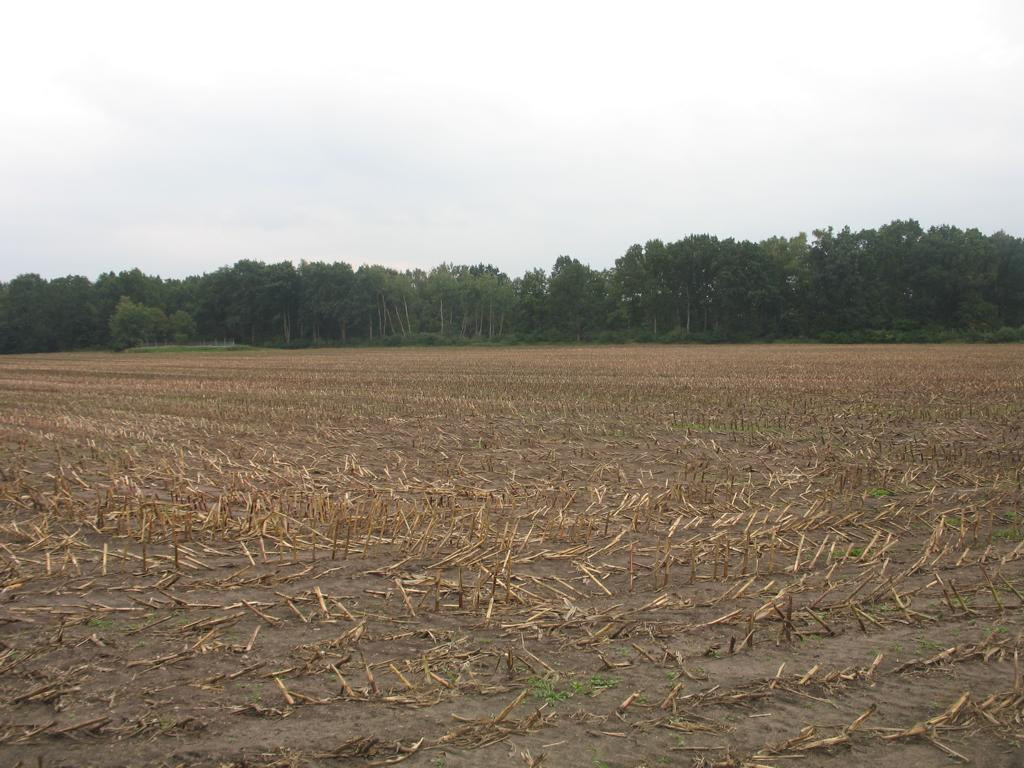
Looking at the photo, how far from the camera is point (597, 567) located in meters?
6.07

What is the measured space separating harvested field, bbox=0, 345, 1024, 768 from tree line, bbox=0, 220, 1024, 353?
68.2 meters

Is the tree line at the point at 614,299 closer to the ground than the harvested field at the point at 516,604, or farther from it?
farther from it

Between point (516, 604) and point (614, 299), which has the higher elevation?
point (614, 299)

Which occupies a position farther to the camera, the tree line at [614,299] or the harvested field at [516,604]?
the tree line at [614,299]

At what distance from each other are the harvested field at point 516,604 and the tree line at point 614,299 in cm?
6825

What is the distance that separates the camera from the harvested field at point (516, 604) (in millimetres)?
3537

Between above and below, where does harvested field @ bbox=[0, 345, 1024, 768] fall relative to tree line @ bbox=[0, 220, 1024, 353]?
below

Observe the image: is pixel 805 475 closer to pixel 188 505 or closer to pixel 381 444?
pixel 381 444

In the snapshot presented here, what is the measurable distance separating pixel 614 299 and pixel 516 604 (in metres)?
89.4

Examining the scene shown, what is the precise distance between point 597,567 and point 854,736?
2742 millimetres

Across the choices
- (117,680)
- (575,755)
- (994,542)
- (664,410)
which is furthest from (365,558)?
(664,410)

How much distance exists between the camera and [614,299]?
304ft

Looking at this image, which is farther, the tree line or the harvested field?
the tree line

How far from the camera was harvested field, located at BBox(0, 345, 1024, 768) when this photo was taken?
3537 millimetres
